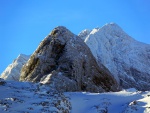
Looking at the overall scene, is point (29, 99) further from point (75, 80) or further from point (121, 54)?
point (121, 54)

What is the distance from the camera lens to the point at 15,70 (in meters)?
59.3

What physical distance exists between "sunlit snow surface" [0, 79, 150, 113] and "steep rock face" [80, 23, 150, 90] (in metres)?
30.2

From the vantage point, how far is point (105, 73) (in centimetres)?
3459

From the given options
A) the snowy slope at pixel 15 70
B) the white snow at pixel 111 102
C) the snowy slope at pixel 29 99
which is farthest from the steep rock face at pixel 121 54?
the snowy slope at pixel 29 99

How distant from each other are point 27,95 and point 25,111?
3266mm

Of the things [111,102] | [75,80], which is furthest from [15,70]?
[111,102]

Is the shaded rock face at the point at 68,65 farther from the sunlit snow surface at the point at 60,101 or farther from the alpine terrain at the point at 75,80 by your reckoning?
the sunlit snow surface at the point at 60,101

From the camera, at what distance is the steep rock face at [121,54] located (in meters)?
54.3

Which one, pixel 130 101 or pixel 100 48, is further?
pixel 100 48

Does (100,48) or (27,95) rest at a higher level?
(100,48)

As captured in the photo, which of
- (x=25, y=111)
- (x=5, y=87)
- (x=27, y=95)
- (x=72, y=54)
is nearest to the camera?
(x=25, y=111)

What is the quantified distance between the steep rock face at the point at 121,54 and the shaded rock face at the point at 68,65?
19876 millimetres

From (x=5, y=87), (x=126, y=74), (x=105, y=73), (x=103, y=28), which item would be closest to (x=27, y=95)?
(x=5, y=87)

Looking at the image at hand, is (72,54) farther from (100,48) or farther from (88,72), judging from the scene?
(100,48)
